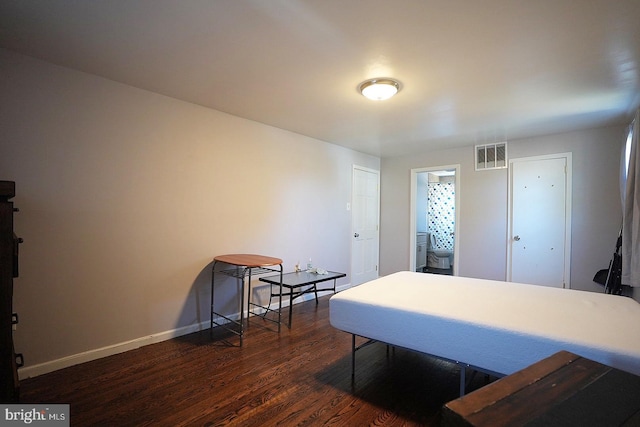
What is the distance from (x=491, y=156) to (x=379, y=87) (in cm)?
291

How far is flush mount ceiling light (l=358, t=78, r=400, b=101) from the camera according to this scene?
2531 mm

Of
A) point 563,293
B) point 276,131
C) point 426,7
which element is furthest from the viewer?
point 276,131

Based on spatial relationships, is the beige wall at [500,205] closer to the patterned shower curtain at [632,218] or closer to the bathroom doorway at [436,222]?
the patterned shower curtain at [632,218]

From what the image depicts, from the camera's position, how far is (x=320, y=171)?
4.57 meters

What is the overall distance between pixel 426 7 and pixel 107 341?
3.45 m

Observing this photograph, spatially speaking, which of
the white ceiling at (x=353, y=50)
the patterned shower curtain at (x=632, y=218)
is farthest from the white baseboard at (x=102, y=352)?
the patterned shower curtain at (x=632, y=218)

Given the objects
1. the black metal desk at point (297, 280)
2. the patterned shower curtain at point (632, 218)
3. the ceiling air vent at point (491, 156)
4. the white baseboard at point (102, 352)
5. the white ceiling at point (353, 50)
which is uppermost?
the white ceiling at point (353, 50)

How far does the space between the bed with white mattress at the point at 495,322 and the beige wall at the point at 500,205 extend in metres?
1.97

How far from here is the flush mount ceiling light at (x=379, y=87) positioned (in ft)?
8.30

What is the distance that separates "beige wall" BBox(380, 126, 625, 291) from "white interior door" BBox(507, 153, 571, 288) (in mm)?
93

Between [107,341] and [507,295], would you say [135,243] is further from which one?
[507,295]

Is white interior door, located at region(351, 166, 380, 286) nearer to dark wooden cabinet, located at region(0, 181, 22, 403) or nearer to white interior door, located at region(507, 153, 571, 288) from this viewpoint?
white interior door, located at region(507, 153, 571, 288)

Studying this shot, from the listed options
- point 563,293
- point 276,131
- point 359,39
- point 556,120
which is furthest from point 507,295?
point 276,131

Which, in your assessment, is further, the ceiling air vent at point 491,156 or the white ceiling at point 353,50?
the ceiling air vent at point 491,156
